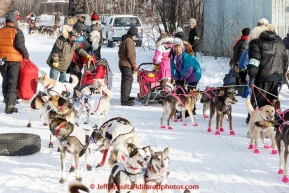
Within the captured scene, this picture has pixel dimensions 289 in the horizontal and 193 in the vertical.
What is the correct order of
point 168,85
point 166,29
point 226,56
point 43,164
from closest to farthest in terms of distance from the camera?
point 43,164 → point 168,85 → point 226,56 → point 166,29

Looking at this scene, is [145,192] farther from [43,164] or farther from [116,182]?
[43,164]

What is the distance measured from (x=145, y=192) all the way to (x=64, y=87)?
14.9ft

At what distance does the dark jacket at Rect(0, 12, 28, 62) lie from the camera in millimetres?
9547

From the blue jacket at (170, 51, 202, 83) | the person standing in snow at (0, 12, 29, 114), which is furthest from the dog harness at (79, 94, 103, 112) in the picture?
the person standing in snow at (0, 12, 29, 114)

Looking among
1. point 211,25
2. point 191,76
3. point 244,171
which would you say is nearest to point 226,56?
point 211,25

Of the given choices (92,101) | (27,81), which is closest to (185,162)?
(92,101)

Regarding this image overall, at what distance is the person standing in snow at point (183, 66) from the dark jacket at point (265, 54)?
74.3 inches

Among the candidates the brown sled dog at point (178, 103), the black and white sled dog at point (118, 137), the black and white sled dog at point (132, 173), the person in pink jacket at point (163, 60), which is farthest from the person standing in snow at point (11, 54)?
the black and white sled dog at point (132, 173)

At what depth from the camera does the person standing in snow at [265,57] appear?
734 centimetres

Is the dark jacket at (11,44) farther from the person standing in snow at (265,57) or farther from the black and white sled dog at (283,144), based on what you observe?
the black and white sled dog at (283,144)

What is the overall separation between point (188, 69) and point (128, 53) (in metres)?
2.00

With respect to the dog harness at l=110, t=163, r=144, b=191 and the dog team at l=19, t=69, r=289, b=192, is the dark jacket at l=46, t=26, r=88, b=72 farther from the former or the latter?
the dog harness at l=110, t=163, r=144, b=191

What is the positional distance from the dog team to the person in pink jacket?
1.50 metres

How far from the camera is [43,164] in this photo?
6273 millimetres
